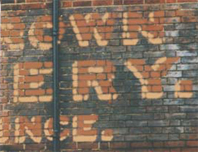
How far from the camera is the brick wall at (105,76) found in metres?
4.25

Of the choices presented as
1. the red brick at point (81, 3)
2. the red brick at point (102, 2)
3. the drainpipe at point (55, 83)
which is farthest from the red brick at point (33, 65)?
the red brick at point (102, 2)

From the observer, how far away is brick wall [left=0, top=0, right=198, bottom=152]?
13.9ft

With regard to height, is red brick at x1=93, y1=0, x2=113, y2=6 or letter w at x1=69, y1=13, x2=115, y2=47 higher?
red brick at x1=93, y1=0, x2=113, y2=6

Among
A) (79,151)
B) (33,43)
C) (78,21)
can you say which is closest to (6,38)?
(33,43)

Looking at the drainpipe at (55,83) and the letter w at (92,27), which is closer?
the drainpipe at (55,83)

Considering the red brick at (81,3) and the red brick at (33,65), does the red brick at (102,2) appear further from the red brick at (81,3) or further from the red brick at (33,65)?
the red brick at (33,65)

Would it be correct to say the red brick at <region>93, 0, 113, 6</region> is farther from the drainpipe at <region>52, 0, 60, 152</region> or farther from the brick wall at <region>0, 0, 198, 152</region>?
the drainpipe at <region>52, 0, 60, 152</region>

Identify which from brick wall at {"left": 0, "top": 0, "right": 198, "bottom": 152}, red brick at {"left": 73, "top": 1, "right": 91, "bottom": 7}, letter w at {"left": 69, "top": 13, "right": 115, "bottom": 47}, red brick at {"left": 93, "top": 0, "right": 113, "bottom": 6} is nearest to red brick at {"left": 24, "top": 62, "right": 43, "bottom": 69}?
brick wall at {"left": 0, "top": 0, "right": 198, "bottom": 152}

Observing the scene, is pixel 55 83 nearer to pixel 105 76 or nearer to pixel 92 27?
pixel 105 76

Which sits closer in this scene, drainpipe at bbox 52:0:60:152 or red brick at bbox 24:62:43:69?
drainpipe at bbox 52:0:60:152

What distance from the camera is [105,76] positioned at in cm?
434

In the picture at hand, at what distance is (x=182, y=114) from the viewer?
13.9 feet

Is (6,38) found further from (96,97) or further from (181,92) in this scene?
(181,92)

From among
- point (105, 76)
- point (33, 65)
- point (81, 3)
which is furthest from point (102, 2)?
point (33, 65)
